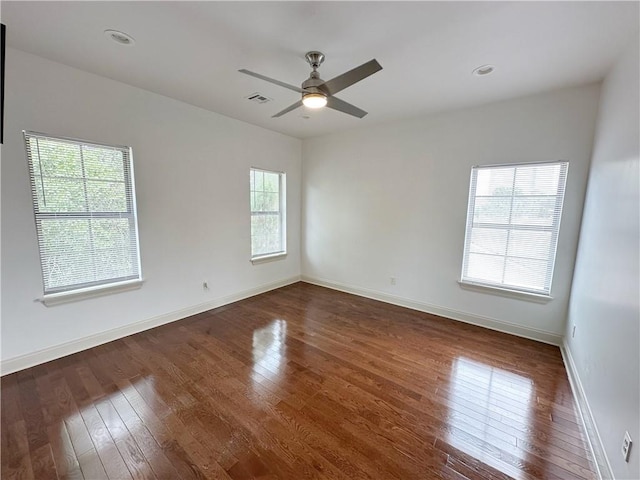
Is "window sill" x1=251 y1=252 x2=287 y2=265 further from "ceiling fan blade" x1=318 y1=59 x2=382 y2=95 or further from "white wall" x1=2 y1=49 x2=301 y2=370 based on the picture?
"ceiling fan blade" x1=318 y1=59 x2=382 y2=95

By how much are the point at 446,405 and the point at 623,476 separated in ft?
3.01

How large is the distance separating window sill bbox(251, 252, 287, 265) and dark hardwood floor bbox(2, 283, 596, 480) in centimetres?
149

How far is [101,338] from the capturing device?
285cm

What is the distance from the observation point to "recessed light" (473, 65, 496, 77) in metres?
2.34

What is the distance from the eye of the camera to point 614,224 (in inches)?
72.4

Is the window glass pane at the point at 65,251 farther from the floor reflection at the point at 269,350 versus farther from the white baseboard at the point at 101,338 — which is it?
the floor reflection at the point at 269,350

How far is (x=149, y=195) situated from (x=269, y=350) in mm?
2206

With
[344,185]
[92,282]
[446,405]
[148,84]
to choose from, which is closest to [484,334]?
[446,405]

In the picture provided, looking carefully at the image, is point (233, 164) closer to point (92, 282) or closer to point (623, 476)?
point (92, 282)

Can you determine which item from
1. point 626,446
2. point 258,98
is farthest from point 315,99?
point 626,446

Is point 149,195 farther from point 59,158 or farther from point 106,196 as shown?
point 59,158

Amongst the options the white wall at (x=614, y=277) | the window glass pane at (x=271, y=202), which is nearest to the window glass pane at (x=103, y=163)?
the window glass pane at (x=271, y=202)

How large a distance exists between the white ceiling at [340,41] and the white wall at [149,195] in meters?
0.31

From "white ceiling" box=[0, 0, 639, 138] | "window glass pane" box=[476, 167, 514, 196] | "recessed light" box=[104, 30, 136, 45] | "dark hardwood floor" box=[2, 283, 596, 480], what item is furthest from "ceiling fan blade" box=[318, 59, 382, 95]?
"dark hardwood floor" box=[2, 283, 596, 480]
